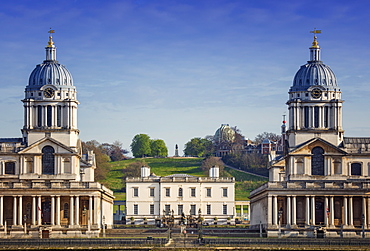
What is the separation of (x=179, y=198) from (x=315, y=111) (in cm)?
3737

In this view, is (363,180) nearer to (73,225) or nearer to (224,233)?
(224,233)

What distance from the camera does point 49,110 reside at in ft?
412

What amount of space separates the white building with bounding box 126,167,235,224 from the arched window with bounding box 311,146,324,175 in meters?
33.1

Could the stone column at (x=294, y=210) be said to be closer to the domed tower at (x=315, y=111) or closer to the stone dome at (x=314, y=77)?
the domed tower at (x=315, y=111)

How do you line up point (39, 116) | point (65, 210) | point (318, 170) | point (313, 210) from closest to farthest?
point (313, 210), point (65, 210), point (318, 170), point (39, 116)

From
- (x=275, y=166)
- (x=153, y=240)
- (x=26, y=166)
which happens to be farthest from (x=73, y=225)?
(x=275, y=166)

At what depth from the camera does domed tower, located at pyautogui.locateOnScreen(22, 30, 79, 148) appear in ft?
409

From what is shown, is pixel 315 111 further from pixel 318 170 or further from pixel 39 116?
pixel 39 116

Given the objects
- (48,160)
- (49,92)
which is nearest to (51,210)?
(48,160)

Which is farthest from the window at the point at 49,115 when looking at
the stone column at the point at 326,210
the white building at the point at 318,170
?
the stone column at the point at 326,210

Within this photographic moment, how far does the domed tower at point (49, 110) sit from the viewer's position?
124812 millimetres

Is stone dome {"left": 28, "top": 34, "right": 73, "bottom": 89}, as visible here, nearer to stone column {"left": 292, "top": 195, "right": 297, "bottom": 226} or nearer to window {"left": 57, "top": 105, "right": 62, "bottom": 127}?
window {"left": 57, "top": 105, "right": 62, "bottom": 127}

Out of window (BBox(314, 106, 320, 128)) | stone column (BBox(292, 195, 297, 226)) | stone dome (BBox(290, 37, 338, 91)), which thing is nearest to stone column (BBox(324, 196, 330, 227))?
stone column (BBox(292, 195, 297, 226))

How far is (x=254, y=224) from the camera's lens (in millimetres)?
138375
